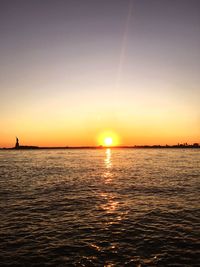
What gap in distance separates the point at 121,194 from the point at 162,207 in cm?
686

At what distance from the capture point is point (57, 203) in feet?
79.6

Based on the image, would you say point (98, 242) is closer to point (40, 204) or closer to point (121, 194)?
point (40, 204)

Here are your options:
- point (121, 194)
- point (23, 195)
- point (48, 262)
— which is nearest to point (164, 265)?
point (48, 262)

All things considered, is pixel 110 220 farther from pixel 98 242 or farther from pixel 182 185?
pixel 182 185

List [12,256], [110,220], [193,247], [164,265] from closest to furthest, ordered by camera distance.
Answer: [164,265], [12,256], [193,247], [110,220]

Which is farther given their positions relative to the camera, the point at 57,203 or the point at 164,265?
the point at 57,203

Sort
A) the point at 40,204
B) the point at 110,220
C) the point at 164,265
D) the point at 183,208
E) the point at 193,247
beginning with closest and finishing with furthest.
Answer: the point at 164,265 < the point at 193,247 < the point at 110,220 < the point at 183,208 < the point at 40,204

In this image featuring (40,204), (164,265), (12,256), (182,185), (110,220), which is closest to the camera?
(164,265)

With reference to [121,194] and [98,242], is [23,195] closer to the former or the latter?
[121,194]

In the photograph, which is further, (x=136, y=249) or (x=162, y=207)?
(x=162, y=207)

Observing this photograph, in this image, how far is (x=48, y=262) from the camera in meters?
12.1

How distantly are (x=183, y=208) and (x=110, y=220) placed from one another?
22.0 ft

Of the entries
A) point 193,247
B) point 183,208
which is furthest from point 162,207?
point 193,247

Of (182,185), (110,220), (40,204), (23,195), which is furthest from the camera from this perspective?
(182,185)
